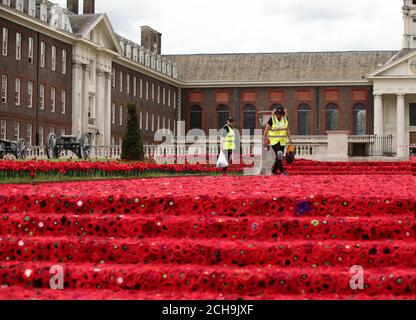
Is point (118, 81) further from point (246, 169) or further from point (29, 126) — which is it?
point (246, 169)

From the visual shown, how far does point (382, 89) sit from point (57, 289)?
193 feet

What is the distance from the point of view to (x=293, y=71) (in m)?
68.8

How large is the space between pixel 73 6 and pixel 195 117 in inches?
806

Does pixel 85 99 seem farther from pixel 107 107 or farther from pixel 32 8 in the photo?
pixel 32 8

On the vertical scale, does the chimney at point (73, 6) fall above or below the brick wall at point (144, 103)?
above

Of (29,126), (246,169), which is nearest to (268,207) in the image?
(246,169)

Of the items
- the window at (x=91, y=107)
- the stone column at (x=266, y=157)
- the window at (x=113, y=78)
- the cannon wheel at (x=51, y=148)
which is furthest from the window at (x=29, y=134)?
the stone column at (x=266, y=157)

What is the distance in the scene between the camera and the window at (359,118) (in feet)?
221

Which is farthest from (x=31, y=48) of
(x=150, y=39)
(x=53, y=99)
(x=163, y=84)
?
(x=150, y=39)

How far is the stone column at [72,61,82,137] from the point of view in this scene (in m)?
49.0

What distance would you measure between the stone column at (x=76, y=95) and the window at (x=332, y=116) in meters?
26.1

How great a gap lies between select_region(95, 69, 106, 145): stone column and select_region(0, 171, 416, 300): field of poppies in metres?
43.6

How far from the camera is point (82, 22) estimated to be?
5022cm

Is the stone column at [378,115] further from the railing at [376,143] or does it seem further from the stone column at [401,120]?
the railing at [376,143]
